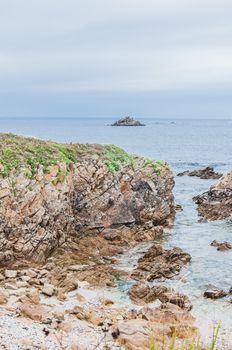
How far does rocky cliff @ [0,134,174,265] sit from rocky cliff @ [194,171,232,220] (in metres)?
3.17

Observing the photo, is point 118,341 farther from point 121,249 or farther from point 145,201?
point 145,201

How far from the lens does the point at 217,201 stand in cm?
3769

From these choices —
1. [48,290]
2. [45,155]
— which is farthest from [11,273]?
[45,155]

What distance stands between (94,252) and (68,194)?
371 centimetres

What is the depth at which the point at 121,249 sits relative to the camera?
969 inches

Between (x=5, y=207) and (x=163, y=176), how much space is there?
13040 millimetres

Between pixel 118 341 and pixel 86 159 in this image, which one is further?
pixel 86 159

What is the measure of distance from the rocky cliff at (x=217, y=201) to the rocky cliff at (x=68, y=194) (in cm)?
317

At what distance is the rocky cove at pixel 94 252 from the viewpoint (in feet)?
46.6

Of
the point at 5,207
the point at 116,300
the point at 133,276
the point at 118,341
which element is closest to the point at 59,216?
the point at 5,207

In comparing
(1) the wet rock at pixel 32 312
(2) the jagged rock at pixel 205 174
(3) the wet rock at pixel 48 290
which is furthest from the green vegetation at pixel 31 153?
(2) the jagged rock at pixel 205 174

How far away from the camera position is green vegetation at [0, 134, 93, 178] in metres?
23.9

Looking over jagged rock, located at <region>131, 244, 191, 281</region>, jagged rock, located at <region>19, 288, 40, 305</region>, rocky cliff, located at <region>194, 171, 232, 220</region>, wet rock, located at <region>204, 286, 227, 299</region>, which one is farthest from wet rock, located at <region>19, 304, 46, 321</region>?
rocky cliff, located at <region>194, 171, 232, 220</region>

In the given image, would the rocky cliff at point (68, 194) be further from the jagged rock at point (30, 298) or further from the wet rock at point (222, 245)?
the jagged rock at point (30, 298)
